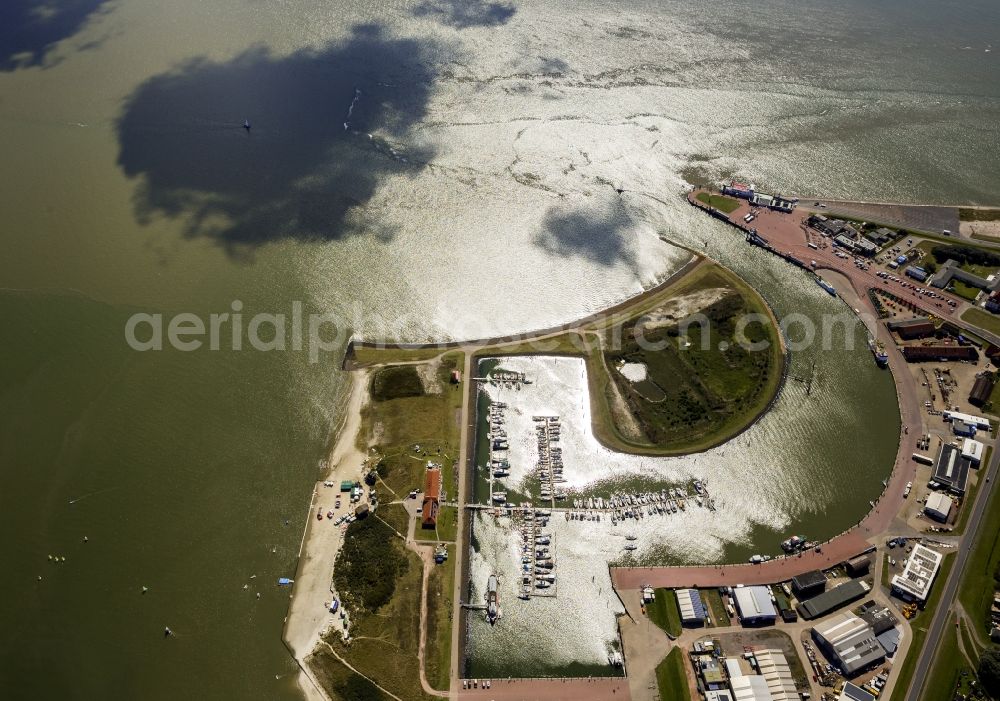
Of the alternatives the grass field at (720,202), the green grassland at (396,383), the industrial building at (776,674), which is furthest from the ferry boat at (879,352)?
the green grassland at (396,383)

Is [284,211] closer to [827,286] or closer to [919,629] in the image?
[827,286]

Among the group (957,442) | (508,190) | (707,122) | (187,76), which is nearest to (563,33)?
(707,122)

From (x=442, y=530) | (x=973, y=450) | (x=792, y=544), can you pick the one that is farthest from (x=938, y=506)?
(x=442, y=530)

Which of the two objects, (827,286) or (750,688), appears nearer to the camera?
(750,688)

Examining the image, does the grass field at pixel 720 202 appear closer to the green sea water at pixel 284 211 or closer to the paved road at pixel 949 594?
the green sea water at pixel 284 211

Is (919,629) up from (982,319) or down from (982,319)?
down

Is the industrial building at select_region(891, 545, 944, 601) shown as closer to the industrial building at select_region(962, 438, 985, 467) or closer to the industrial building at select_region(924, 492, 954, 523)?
the industrial building at select_region(924, 492, 954, 523)

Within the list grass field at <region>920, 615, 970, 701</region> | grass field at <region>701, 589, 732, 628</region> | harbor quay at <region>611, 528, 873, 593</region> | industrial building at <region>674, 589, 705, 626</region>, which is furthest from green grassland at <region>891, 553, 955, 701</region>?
industrial building at <region>674, 589, 705, 626</region>
